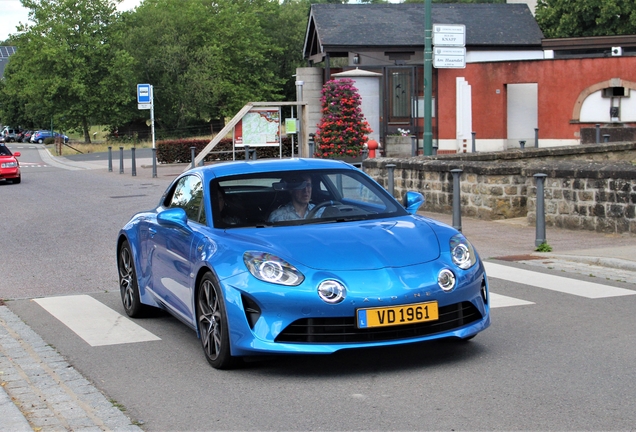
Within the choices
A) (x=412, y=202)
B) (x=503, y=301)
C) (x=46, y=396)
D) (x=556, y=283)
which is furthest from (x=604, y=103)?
(x=46, y=396)

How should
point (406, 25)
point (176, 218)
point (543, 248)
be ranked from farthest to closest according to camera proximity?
point (406, 25) < point (543, 248) < point (176, 218)

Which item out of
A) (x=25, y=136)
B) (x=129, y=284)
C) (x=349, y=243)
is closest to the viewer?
(x=349, y=243)

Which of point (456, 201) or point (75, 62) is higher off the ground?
point (75, 62)

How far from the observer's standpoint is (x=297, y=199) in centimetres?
716

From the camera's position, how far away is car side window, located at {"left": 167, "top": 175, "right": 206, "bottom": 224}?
23.4ft

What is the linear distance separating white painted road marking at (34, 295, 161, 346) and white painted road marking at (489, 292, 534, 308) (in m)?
2.99

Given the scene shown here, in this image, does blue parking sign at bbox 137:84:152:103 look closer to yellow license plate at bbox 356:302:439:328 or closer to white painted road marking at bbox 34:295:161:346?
white painted road marking at bbox 34:295:161:346

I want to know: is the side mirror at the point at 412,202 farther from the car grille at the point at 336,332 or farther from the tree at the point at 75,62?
the tree at the point at 75,62

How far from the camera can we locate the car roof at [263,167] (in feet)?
24.0

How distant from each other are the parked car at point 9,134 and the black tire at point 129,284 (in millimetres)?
101561

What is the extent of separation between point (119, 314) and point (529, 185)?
8026 millimetres

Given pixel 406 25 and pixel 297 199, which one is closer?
pixel 297 199

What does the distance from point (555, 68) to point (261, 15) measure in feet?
189

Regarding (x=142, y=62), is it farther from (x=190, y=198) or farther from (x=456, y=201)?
(x=190, y=198)
